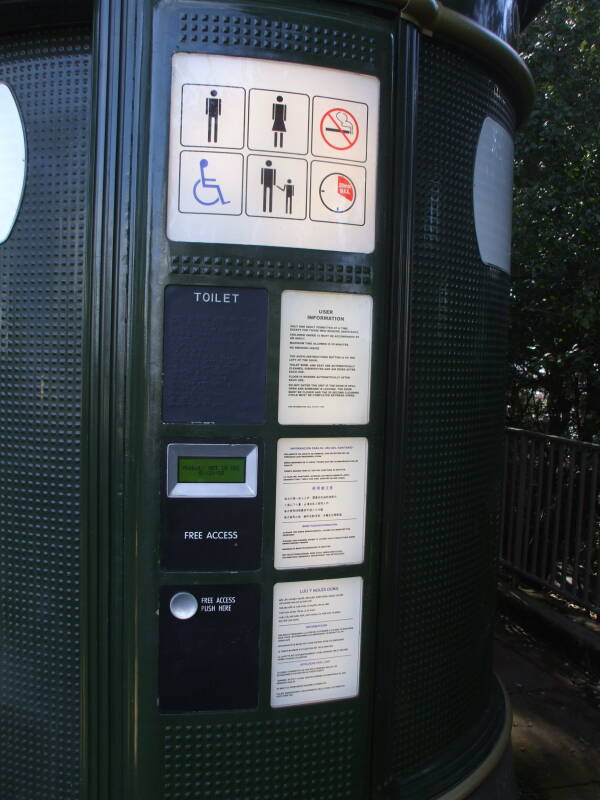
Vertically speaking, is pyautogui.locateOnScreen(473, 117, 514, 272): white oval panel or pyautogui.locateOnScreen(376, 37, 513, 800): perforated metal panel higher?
pyautogui.locateOnScreen(473, 117, 514, 272): white oval panel

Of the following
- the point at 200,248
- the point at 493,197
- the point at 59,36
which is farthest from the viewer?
the point at 493,197

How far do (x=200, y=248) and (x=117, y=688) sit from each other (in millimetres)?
1515

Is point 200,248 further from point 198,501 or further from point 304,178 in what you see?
point 198,501

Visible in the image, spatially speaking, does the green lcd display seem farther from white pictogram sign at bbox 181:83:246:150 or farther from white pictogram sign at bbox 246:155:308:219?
white pictogram sign at bbox 181:83:246:150

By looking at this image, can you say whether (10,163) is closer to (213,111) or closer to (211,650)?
(213,111)

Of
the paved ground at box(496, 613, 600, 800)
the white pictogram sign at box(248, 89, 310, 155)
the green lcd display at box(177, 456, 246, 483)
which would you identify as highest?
the white pictogram sign at box(248, 89, 310, 155)

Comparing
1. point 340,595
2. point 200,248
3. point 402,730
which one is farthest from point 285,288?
point 402,730

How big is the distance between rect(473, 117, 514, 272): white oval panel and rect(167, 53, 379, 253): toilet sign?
651 mm

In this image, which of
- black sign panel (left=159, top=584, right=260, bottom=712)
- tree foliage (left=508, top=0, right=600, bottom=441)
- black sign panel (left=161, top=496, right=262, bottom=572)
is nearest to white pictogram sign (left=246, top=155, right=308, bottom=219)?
black sign panel (left=161, top=496, right=262, bottom=572)

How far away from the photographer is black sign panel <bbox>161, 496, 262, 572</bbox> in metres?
2.41

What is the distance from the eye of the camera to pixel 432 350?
271 centimetres

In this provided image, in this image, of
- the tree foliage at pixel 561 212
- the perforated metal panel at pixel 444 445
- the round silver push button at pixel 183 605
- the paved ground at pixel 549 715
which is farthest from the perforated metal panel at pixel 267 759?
the tree foliage at pixel 561 212

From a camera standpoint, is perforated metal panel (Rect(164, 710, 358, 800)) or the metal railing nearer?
perforated metal panel (Rect(164, 710, 358, 800))

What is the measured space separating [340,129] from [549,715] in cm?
324
